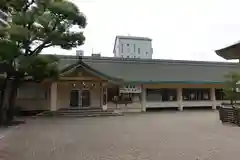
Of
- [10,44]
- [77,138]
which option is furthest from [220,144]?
[10,44]

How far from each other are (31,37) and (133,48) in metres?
57.6

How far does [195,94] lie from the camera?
25359 millimetres

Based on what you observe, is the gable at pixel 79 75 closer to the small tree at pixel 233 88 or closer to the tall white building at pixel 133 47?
the small tree at pixel 233 88

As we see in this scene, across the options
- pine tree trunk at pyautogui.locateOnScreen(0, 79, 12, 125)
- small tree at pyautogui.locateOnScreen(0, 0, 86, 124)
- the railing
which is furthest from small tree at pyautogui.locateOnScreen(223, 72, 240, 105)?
pine tree trunk at pyautogui.locateOnScreen(0, 79, 12, 125)

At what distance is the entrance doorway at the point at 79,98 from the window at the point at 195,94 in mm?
9607

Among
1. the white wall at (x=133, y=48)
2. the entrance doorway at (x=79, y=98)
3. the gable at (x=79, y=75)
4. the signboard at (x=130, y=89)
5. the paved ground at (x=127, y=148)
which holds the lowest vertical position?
the paved ground at (x=127, y=148)

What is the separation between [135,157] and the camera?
621cm

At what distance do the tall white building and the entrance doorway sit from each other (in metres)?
48.5

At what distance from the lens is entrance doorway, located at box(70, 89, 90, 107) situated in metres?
21.2

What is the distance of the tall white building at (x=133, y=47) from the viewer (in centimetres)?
6994

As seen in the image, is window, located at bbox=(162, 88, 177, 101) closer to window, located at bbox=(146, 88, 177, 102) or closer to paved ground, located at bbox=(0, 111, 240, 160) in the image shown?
window, located at bbox=(146, 88, 177, 102)

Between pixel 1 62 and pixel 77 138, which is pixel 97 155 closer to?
pixel 77 138

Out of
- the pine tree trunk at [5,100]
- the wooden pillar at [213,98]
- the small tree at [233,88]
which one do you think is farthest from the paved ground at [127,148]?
the wooden pillar at [213,98]

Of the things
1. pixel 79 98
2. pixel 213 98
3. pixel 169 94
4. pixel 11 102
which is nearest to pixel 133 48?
pixel 169 94
